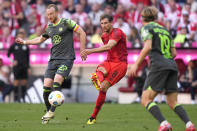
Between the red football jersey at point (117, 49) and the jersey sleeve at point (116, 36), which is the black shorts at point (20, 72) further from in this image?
the jersey sleeve at point (116, 36)

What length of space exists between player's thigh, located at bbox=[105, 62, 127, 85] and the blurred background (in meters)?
7.06

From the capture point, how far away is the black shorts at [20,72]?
19.7 m

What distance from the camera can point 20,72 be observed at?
19750 mm

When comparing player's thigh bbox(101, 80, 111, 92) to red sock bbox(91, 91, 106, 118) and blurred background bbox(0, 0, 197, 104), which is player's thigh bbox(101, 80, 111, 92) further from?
blurred background bbox(0, 0, 197, 104)

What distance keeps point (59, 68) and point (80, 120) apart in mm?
1338

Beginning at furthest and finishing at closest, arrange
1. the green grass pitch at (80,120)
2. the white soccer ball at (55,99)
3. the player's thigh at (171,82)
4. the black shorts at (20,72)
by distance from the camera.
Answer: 1. the black shorts at (20,72)
2. the white soccer ball at (55,99)
3. the green grass pitch at (80,120)
4. the player's thigh at (171,82)

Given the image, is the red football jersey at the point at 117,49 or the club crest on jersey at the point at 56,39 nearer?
the red football jersey at the point at 117,49

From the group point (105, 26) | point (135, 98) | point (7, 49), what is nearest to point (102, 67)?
point (105, 26)

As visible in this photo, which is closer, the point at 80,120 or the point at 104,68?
the point at 104,68

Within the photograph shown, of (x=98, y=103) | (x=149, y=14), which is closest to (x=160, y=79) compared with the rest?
(x=149, y=14)

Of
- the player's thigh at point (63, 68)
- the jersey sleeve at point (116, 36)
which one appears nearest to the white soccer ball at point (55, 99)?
the player's thigh at point (63, 68)

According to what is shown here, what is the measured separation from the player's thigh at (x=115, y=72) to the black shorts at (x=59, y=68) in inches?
34.3

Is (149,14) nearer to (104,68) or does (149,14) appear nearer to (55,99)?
(104,68)

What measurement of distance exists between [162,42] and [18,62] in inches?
470
